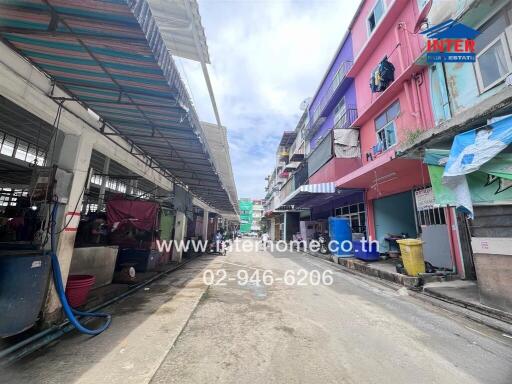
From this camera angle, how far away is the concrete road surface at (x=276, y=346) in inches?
95.0

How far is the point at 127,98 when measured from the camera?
12.7 feet

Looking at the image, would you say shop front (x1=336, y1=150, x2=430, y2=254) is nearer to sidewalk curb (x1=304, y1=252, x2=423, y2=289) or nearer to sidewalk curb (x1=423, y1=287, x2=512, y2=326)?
sidewalk curb (x1=304, y1=252, x2=423, y2=289)

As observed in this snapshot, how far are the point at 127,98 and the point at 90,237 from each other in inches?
200

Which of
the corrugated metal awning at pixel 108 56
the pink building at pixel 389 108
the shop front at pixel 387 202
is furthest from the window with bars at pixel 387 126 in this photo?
the corrugated metal awning at pixel 108 56

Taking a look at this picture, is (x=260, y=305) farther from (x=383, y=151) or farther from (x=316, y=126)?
(x=316, y=126)

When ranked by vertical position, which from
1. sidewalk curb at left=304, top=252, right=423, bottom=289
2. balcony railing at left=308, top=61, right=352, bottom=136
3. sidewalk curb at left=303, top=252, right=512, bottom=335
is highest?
balcony railing at left=308, top=61, right=352, bottom=136

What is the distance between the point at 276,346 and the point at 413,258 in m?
5.28

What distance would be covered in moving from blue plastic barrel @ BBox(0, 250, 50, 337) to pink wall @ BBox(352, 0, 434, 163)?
9461 millimetres

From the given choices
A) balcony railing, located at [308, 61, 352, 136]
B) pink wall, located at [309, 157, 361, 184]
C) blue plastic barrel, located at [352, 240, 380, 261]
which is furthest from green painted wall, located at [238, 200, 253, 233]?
blue plastic barrel, located at [352, 240, 380, 261]

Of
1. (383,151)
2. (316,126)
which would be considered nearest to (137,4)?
(383,151)

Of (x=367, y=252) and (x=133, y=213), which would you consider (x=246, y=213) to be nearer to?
(x=367, y=252)

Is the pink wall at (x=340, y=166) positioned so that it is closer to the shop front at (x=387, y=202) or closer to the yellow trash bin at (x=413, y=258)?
the shop front at (x=387, y=202)

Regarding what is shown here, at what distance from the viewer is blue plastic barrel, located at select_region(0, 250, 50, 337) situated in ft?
9.25

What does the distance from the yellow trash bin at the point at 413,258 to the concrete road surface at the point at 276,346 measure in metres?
1.37
